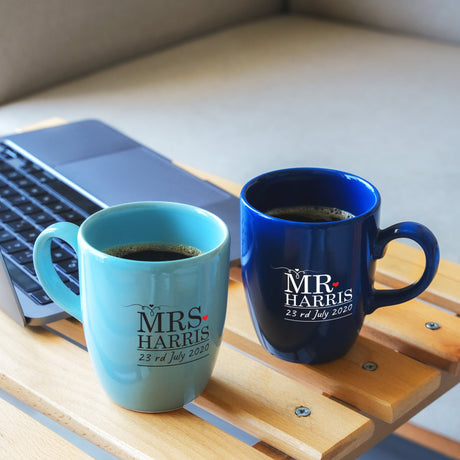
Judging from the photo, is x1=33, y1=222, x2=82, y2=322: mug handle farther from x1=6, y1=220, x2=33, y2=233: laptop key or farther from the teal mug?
x1=6, y1=220, x2=33, y2=233: laptop key

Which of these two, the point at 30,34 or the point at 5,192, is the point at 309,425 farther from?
the point at 30,34

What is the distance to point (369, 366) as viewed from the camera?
0.49 meters

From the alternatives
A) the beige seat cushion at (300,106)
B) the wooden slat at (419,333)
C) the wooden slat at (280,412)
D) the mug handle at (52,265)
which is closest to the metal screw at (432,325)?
the wooden slat at (419,333)

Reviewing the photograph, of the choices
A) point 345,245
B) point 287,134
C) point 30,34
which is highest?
point 345,245

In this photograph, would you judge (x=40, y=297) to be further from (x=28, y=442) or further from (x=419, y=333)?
(x=419, y=333)

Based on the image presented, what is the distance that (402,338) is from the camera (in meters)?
0.53

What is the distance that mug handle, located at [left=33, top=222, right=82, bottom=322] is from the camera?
1.40ft

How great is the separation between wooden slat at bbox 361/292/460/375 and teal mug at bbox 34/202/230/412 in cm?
15

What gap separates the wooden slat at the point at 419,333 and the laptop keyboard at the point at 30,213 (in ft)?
0.75

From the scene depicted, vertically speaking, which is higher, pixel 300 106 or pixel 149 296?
pixel 149 296

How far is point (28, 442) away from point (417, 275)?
1.12ft

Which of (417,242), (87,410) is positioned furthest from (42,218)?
(417,242)

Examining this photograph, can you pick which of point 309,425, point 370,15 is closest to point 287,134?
point 370,15

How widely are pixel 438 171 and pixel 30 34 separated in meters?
0.84
